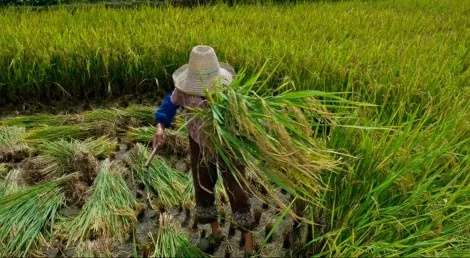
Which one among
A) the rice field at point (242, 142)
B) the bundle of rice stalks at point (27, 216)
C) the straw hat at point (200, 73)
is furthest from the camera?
the bundle of rice stalks at point (27, 216)

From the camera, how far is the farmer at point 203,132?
5.35 ft

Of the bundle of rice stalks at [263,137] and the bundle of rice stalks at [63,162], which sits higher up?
the bundle of rice stalks at [263,137]

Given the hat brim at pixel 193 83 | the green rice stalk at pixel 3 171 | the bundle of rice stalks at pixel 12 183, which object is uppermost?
the hat brim at pixel 193 83

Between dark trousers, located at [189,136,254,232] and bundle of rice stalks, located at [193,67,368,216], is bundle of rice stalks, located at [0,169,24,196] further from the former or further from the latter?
bundle of rice stalks, located at [193,67,368,216]

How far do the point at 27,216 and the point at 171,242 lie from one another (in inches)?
24.5

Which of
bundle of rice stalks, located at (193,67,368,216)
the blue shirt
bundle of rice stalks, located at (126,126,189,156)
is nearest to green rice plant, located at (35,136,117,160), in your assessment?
bundle of rice stalks, located at (126,126,189,156)

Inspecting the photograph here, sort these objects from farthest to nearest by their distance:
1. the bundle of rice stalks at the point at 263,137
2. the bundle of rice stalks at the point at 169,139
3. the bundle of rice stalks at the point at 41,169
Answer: the bundle of rice stalks at the point at 169,139
the bundle of rice stalks at the point at 41,169
the bundle of rice stalks at the point at 263,137

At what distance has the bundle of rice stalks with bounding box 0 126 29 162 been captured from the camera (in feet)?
8.19

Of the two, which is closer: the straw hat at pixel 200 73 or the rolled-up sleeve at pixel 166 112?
the straw hat at pixel 200 73

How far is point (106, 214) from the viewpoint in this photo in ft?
6.65

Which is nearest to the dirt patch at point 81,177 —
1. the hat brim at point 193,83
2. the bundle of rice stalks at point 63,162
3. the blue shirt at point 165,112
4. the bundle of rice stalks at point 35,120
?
the bundle of rice stalks at point 63,162

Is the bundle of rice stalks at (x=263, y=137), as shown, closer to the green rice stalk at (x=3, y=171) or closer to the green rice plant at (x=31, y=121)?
the green rice stalk at (x=3, y=171)

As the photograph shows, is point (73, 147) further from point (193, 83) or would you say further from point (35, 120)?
point (193, 83)

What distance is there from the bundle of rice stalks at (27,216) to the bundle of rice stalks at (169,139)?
0.57 meters
